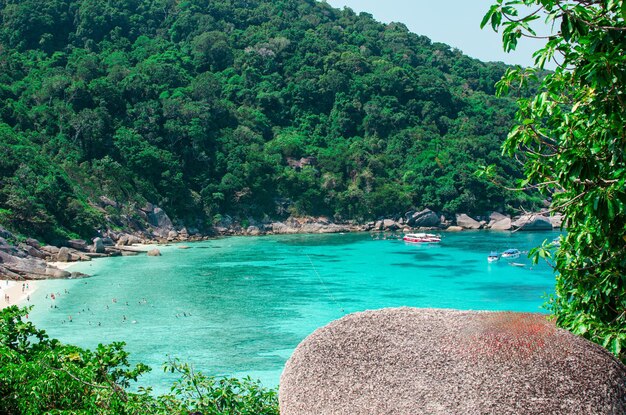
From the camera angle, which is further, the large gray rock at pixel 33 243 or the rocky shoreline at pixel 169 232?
the large gray rock at pixel 33 243

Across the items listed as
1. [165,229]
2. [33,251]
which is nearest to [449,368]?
[33,251]

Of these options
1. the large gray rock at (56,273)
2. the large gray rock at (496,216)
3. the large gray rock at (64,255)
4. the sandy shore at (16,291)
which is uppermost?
the sandy shore at (16,291)

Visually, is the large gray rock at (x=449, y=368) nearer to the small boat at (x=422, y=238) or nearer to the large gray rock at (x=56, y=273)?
the large gray rock at (x=56, y=273)

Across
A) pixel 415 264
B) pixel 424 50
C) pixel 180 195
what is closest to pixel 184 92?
pixel 180 195

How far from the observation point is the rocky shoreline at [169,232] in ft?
124

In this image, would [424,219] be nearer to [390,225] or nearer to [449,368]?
[390,225]

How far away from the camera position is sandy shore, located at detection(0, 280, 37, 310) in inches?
1179

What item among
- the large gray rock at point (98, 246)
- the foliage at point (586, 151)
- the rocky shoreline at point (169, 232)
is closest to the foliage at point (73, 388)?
the foliage at point (586, 151)

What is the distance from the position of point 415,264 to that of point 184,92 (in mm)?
41319

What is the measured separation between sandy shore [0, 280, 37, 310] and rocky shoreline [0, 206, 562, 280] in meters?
1.50

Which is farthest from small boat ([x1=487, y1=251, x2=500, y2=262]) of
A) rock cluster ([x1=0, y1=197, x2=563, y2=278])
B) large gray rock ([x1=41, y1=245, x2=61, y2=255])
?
large gray rock ([x1=41, y1=245, x2=61, y2=255])

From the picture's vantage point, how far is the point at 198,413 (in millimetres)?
6387

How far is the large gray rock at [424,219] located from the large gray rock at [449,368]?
232 ft

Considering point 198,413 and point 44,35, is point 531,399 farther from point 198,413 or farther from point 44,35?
point 44,35
